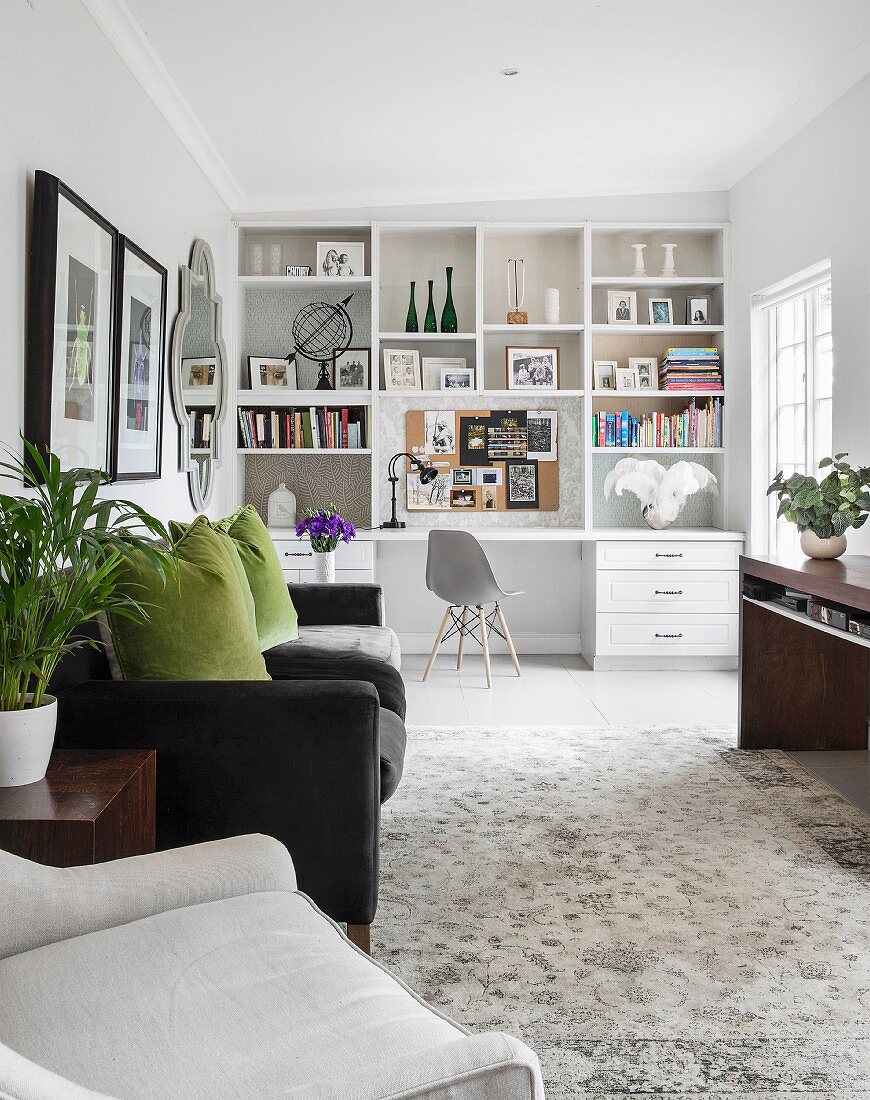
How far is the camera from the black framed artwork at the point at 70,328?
276cm

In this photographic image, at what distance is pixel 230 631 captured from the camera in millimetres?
2406

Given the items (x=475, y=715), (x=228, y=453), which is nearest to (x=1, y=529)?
(x=475, y=715)

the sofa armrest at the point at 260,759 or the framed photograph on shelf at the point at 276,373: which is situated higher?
the framed photograph on shelf at the point at 276,373

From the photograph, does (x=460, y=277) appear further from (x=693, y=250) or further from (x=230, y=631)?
(x=230, y=631)

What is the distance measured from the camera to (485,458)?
5953mm

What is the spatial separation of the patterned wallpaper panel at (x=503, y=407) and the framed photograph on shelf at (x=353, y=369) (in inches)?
8.0

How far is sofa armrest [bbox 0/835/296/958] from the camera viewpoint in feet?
4.29

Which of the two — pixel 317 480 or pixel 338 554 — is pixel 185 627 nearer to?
pixel 338 554

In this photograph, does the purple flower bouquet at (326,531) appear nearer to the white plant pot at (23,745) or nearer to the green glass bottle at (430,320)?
the green glass bottle at (430,320)

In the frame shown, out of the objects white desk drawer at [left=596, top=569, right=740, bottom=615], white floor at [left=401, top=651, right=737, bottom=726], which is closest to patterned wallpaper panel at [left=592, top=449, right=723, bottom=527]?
white desk drawer at [left=596, top=569, right=740, bottom=615]

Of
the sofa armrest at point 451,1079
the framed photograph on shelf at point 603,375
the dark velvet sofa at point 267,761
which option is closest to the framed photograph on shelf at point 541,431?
the framed photograph on shelf at point 603,375

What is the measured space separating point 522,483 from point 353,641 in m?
2.68

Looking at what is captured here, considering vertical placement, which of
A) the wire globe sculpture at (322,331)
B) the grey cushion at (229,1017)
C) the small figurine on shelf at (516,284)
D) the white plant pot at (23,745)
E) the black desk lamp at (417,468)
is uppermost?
the small figurine on shelf at (516,284)

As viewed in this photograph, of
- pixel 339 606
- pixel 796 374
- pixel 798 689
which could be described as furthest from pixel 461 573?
pixel 796 374
